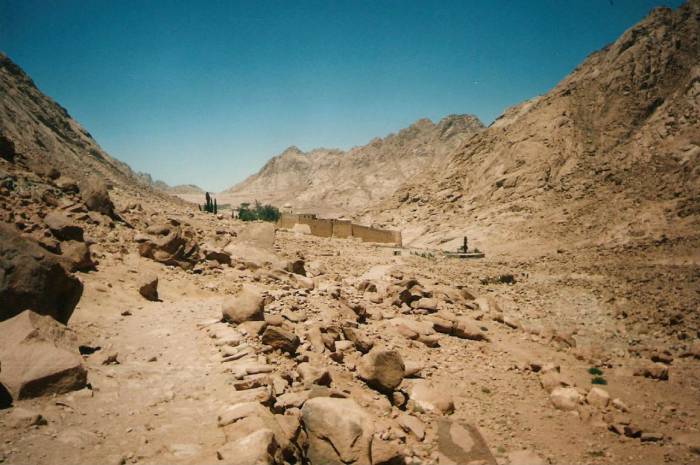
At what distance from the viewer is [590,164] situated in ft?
114

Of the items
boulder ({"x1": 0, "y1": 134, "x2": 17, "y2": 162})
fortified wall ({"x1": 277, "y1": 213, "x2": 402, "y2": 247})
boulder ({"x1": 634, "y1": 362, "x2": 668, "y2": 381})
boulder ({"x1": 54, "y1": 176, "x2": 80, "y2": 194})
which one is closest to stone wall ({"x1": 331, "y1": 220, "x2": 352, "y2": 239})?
fortified wall ({"x1": 277, "y1": 213, "x2": 402, "y2": 247})

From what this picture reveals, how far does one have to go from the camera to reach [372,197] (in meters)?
87.8

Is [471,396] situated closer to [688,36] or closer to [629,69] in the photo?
[629,69]

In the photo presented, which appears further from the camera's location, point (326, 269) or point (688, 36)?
point (688, 36)

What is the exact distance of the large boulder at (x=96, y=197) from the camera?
38.1 feet

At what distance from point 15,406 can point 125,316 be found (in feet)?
11.9

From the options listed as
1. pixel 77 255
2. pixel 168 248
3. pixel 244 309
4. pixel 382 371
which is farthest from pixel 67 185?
pixel 382 371

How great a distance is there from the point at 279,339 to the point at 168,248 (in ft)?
19.5

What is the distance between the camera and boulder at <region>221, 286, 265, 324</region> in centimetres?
679

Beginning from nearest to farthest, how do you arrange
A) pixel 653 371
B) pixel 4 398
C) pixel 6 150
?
pixel 4 398 → pixel 653 371 → pixel 6 150

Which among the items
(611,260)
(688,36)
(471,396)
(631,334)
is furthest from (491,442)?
(688,36)

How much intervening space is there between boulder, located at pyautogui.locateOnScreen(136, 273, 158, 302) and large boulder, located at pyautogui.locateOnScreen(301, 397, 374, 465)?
5.52 meters

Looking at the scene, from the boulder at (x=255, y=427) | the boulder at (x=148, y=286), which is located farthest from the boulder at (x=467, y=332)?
the boulder at (x=148, y=286)

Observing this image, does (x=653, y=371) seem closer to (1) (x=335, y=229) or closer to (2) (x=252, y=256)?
(2) (x=252, y=256)
